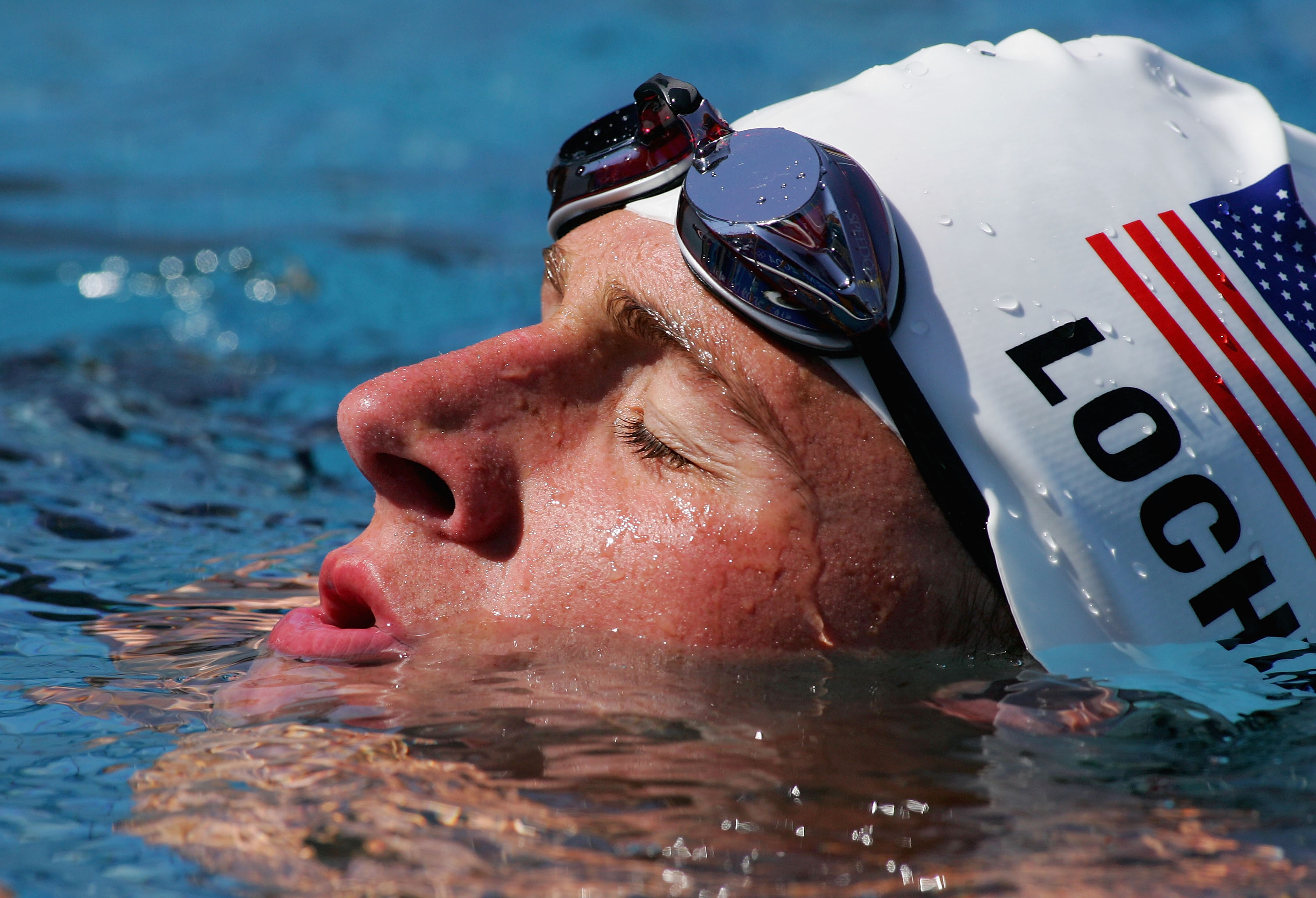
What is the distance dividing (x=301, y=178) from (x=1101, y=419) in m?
7.46

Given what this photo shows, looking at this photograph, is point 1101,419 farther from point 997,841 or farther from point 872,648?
point 997,841

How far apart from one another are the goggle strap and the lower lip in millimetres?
937

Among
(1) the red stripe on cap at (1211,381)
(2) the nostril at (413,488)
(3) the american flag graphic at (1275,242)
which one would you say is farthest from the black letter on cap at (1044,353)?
(2) the nostril at (413,488)

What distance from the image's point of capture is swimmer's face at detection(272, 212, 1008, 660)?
2.02m

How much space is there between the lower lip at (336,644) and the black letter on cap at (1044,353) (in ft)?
3.86

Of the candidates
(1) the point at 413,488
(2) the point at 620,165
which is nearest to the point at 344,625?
(1) the point at 413,488

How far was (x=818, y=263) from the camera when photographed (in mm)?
2070

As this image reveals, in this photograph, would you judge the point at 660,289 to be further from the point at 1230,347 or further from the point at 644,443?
the point at 1230,347

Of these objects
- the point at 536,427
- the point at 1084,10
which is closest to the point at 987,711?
the point at 536,427

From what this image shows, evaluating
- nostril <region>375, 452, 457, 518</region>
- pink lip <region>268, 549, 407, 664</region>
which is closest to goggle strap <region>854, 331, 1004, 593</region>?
nostril <region>375, 452, 457, 518</region>

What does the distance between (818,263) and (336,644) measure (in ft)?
3.49

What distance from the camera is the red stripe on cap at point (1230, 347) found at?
2.16 m

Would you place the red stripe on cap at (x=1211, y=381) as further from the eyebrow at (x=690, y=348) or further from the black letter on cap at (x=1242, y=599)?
the eyebrow at (x=690, y=348)

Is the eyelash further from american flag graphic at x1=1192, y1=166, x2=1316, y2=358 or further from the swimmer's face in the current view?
american flag graphic at x1=1192, y1=166, x2=1316, y2=358
